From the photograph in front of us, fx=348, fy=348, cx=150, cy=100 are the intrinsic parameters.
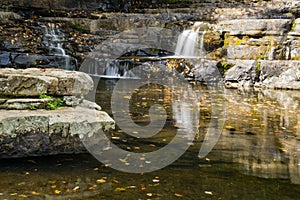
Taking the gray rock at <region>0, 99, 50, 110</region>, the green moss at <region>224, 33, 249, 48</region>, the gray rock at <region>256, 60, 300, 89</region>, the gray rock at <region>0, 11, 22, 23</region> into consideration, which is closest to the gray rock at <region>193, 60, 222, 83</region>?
the gray rock at <region>256, 60, 300, 89</region>

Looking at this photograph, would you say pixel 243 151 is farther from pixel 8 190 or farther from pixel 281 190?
pixel 8 190

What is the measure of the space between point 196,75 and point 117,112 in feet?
25.4

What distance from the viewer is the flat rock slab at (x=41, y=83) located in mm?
4367

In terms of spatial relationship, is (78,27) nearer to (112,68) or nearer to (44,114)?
(112,68)

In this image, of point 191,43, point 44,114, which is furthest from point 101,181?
point 191,43

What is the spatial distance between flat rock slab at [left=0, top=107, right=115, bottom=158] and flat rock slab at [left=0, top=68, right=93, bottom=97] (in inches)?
14.7

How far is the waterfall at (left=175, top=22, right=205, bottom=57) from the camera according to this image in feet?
53.4

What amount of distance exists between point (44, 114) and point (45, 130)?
8.0 inches

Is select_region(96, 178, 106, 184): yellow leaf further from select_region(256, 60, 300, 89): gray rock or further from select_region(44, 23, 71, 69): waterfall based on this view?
select_region(44, 23, 71, 69): waterfall

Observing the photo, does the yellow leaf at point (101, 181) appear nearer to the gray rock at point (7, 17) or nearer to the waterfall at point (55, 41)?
the waterfall at point (55, 41)

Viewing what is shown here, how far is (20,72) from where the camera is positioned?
4.75 metres

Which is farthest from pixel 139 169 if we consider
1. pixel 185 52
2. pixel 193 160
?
pixel 185 52

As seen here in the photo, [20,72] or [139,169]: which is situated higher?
[20,72]

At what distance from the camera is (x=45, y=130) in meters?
4.01
